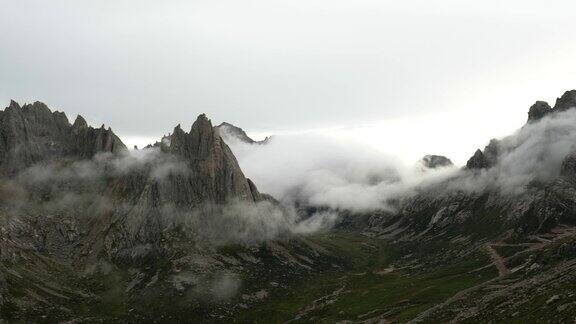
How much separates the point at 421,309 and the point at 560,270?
5165 cm

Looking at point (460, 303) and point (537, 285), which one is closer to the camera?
point (537, 285)

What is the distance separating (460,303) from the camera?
18662 cm

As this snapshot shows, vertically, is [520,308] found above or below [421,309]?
above

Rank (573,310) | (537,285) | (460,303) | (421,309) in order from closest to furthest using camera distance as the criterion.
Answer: (573,310) → (537,285) → (460,303) → (421,309)

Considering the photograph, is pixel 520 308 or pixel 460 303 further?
pixel 460 303

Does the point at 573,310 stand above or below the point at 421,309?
above

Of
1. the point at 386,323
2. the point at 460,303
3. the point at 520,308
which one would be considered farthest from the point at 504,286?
the point at 520,308

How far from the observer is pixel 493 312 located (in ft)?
486

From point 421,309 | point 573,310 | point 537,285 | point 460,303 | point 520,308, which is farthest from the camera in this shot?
point 421,309

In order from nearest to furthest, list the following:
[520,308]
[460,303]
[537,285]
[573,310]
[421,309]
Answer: [573,310]
[520,308]
[537,285]
[460,303]
[421,309]

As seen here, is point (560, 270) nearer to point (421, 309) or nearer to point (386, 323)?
point (421, 309)

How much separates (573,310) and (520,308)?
2583 cm

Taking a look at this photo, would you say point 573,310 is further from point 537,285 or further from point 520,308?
point 537,285

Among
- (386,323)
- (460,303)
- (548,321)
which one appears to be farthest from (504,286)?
(548,321)
